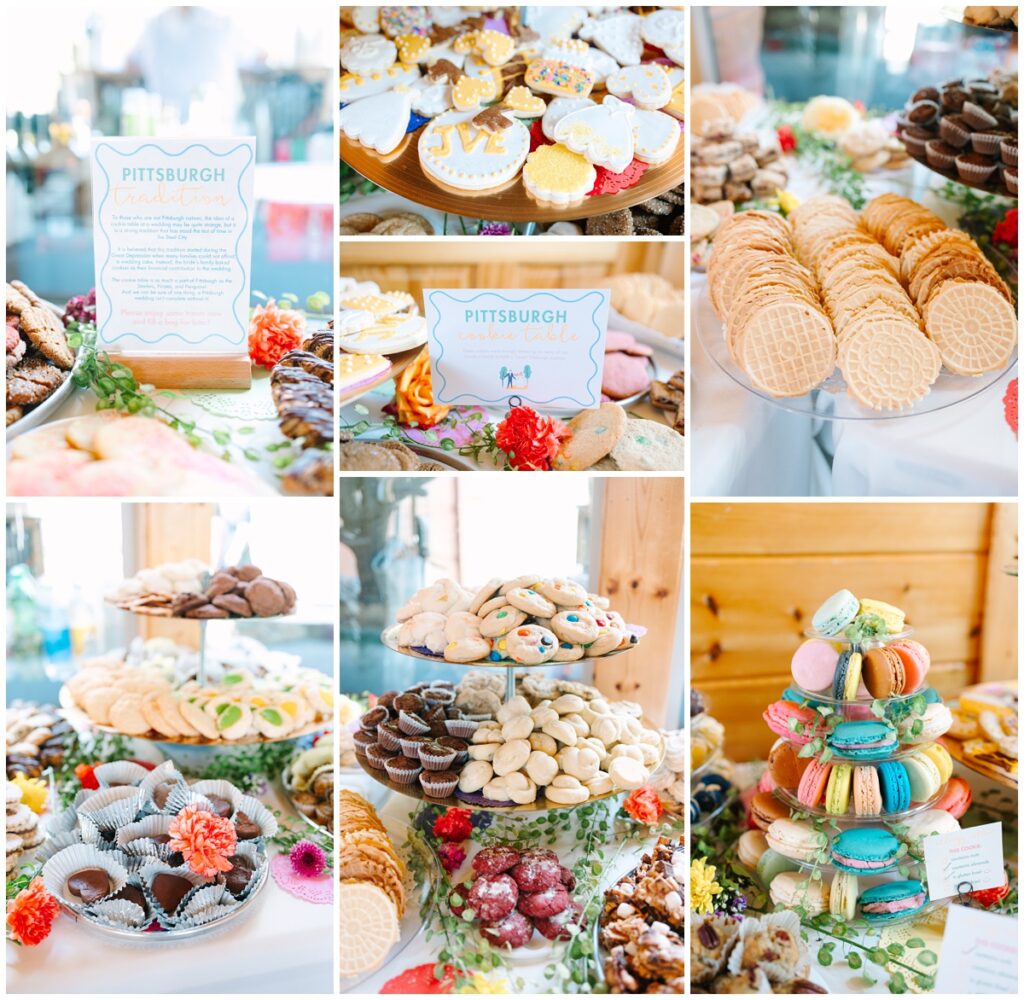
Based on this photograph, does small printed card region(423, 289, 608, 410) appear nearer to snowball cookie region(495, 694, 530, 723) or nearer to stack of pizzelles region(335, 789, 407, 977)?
snowball cookie region(495, 694, 530, 723)

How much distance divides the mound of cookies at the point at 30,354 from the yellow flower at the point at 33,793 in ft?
2.88

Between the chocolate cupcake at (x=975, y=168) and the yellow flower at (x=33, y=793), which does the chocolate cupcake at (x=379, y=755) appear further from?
the chocolate cupcake at (x=975, y=168)

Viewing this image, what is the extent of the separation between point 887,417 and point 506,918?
111cm

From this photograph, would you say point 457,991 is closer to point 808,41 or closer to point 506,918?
point 506,918

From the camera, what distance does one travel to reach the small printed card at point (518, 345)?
163cm

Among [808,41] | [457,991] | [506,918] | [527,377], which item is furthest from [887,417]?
[808,41]

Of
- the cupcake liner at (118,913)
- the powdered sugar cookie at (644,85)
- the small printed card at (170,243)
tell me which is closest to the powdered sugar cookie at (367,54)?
the small printed card at (170,243)

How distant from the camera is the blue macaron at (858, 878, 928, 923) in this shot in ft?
5.47

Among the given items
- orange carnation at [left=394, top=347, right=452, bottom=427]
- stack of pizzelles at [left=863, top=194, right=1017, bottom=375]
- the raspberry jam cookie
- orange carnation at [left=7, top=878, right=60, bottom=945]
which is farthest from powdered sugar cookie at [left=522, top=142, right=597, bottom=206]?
orange carnation at [left=7, top=878, right=60, bottom=945]

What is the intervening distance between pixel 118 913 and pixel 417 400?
41.6 inches

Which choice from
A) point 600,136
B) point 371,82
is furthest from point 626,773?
point 371,82

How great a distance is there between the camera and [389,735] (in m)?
1.74

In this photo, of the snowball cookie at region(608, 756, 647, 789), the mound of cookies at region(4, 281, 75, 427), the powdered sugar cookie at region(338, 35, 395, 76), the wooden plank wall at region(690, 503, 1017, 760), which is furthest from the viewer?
the wooden plank wall at region(690, 503, 1017, 760)

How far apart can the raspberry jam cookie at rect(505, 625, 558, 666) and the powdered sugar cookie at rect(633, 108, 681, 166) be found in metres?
0.87
